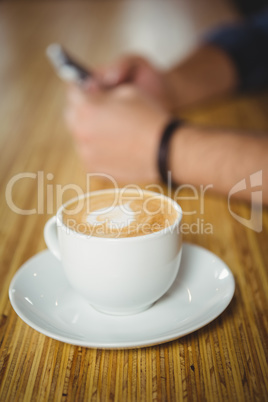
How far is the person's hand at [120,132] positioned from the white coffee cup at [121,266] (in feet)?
1.50

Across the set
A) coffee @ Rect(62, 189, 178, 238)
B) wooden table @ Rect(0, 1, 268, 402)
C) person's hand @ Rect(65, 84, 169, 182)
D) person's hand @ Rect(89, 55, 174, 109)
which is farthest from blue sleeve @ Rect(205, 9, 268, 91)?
coffee @ Rect(62, 189, 178, 238)

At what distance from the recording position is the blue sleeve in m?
1.53

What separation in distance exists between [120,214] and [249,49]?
118 cm

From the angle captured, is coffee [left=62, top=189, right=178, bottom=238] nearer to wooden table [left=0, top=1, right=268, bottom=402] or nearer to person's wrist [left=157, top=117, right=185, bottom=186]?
wooden table [left=0, top=1, right=268, bottom=402]

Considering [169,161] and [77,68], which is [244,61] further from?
[169,161]

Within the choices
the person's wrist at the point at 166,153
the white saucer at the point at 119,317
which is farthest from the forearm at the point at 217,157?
the white saucer at the point at 119,317

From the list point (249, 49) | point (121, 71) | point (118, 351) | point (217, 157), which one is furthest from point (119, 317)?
point (249, 49)

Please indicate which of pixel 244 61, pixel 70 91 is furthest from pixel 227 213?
pixel 244 61

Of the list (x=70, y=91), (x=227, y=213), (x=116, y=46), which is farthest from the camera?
(x=116, y=46)

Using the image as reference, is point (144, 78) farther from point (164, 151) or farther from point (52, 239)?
point (52, 239)

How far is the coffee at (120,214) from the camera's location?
54 cm

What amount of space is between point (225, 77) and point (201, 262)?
1007 mm

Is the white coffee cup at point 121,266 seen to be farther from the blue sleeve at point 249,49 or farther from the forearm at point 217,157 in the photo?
the blue sleeve at point 249,49

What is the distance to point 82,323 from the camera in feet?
1.73
